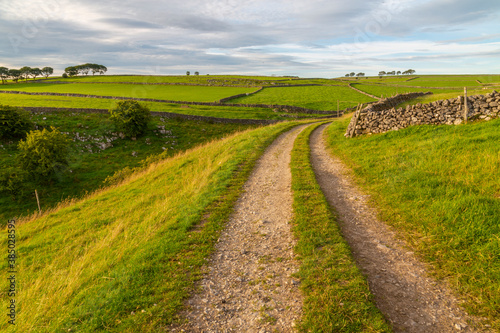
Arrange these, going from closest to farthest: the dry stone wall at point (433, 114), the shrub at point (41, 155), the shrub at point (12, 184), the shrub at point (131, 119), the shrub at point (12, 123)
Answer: the dry stone wall at point (433, 114) < the shrub at point (12, 184) < the shrub at point (41, 155) < the shrub at point (12, 123) < the shrub at point (131, 119)

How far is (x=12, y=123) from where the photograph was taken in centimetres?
3659

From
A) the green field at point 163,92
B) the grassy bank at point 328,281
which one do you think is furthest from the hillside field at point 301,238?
the green field at point 163,92

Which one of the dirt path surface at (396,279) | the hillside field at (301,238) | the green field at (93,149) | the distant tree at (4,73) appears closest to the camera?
the dirt path surface at (396,279)

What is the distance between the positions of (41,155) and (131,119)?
15.3m

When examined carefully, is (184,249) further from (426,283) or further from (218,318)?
(426,283)

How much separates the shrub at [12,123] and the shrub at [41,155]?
9.88m

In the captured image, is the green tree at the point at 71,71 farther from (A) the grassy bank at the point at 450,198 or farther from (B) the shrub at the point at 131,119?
(A) the grassy bank at the point at 450,198

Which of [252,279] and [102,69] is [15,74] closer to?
[102,69]

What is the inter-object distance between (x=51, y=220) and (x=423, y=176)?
19.1 m

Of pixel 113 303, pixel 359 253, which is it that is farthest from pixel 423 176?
pixel 113 303

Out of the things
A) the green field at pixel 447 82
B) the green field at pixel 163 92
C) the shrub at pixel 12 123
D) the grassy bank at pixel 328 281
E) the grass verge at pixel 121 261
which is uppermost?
the green field at pixel 447 82

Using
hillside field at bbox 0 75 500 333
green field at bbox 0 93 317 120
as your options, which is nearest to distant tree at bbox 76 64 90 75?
green field at bbox 0 93 317 120

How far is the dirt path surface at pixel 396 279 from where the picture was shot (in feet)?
14.7

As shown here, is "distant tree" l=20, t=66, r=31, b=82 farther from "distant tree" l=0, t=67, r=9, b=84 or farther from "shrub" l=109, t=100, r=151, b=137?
"shrub" l=109, t=100, r=151, b=137
